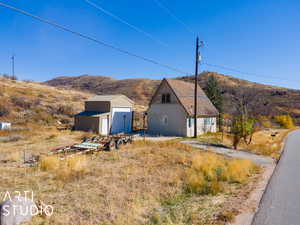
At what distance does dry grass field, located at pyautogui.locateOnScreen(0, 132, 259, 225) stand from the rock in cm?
33

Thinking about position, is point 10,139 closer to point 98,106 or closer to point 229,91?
point 98,106

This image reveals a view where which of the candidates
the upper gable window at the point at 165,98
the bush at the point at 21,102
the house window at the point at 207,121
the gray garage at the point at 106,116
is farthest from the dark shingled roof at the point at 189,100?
the bush at the point at 21,102

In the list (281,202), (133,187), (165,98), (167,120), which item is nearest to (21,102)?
(165,98)

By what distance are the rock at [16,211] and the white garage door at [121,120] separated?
1779 cm

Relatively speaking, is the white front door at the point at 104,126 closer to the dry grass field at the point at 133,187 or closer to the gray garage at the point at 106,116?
the gray garage at the point at 106,116

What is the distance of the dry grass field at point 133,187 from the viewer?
5098 millimetres

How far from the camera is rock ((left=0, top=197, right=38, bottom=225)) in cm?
432

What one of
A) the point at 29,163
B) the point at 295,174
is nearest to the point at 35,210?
the point at 29,163

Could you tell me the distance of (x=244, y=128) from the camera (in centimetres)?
1605

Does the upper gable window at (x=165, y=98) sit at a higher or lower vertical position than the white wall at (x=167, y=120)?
higher

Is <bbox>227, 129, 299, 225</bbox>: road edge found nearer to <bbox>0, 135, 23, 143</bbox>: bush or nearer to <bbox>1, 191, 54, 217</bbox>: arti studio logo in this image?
<bbox>1, 191, 54, 217</bbox>: arti studio logo

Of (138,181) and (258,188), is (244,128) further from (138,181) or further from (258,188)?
(138,181)

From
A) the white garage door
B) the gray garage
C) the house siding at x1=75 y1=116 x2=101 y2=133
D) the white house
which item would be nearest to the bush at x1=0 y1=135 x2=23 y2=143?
the house siding at x1=75 y1=116 x2=101 y2=133

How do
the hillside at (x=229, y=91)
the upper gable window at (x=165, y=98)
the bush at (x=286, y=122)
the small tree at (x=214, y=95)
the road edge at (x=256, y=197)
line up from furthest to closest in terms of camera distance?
the hillside at (x=229, y=91), the bush at (x=286, y=122), the small tree at (x=214, y=95), the upper gable window at (x=165, y=98), the road edge at (x=256, y=197)
